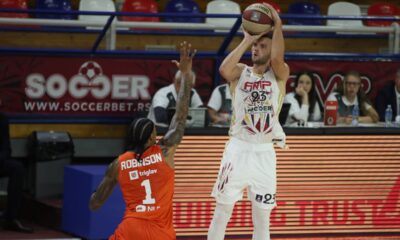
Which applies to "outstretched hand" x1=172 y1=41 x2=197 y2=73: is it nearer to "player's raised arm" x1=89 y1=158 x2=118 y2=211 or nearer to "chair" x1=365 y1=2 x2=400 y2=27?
"player's raised arm" x1=89 y1=158 x2=118 y2=211

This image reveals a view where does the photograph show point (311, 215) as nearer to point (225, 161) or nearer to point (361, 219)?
point (361, 219)

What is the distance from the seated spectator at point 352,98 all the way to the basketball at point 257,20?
318 centimetres

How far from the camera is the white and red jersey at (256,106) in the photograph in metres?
8.35

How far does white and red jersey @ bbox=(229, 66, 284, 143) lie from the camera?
8352 mm

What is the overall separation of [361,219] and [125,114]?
9.60 ft

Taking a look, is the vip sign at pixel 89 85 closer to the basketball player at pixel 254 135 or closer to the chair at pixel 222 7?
the chair at pixel 222 7

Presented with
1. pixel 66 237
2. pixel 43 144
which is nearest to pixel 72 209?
pixel 66 237

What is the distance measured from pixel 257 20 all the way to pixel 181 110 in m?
1.33

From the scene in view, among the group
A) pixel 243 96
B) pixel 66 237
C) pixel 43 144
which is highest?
pixel 243 96

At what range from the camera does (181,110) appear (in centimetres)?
718

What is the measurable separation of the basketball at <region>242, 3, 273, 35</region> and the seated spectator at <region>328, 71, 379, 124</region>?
3.18m

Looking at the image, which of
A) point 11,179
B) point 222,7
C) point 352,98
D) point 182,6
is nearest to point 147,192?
point 11,179

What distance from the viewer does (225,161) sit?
841 centimetres

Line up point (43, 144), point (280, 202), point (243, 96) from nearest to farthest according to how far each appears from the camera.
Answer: point (243, 96)
point (280, 202)
point (43, 144)
